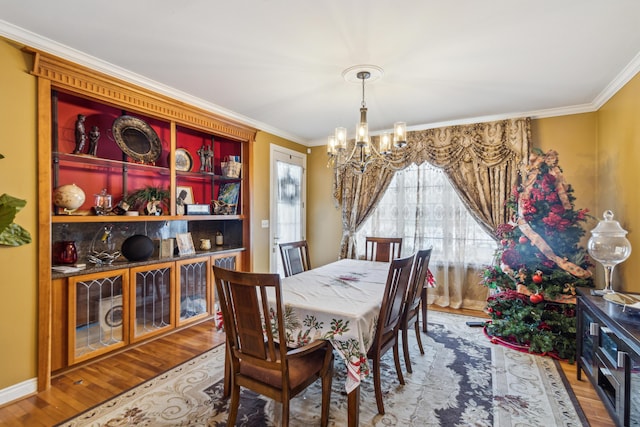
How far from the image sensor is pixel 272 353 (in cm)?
157

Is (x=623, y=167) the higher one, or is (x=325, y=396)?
(x=623, y=167)

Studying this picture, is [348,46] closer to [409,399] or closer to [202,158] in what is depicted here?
[202,158]

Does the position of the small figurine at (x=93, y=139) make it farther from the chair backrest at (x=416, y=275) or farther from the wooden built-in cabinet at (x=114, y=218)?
the chair backrest at (x=416, y=275)

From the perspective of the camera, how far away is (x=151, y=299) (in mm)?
3121

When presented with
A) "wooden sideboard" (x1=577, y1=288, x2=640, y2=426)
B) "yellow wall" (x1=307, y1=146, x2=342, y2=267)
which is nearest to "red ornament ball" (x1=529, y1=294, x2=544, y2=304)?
"wooden sideboard" (x1=577, y1=288, x2=640, y2=426)

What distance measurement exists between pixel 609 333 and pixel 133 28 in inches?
145

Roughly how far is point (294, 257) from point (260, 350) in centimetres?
168

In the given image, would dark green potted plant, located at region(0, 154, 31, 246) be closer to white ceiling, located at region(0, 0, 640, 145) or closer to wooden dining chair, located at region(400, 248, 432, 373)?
white ceiling, located at region(0, 0, 640, 145)

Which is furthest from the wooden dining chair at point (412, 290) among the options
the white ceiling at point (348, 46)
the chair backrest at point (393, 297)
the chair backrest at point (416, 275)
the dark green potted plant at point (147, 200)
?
the dark green potted plant at point (147, 200)

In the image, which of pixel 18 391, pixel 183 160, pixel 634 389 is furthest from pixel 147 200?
pixel 634 389

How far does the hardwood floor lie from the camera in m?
2.02

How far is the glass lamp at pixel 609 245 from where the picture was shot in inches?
85.6

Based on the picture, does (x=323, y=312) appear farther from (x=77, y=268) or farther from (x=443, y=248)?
(x=443, y=248)

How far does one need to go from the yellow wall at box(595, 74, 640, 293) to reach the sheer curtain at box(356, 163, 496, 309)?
4.26 ft
